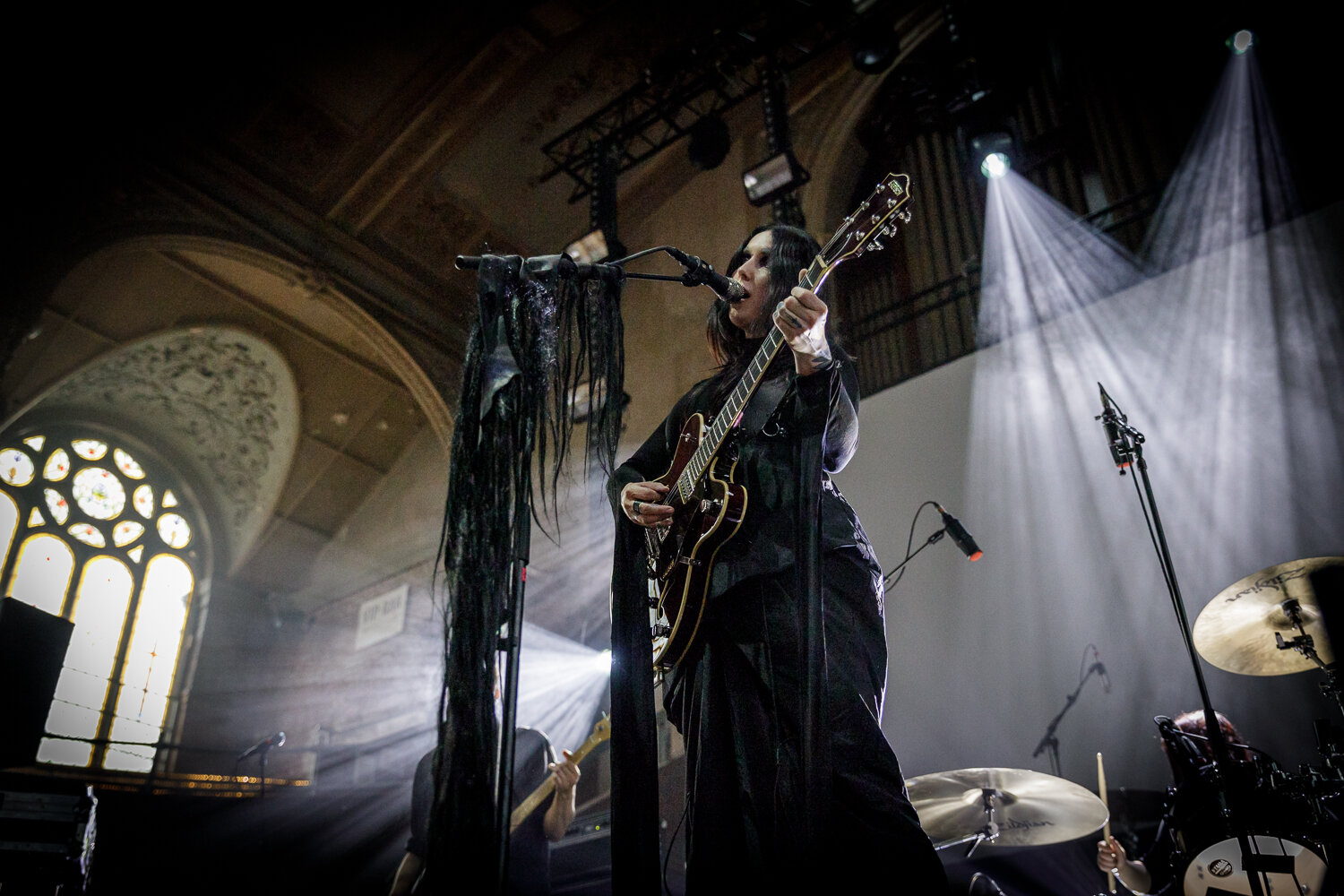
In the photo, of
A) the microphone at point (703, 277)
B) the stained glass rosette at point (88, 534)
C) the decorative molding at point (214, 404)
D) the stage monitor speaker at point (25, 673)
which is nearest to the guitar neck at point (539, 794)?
the stage monitor speaker at point (25, 673)

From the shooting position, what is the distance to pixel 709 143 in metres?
6.13

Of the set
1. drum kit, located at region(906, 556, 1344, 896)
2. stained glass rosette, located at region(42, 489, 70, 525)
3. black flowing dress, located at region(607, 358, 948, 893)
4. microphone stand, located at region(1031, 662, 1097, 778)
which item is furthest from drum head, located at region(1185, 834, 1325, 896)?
stained glass rosette, located at region(42, 489, 70, 525)

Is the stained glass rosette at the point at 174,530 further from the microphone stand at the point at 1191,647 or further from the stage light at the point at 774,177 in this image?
the microphone stand at the point at 1191,647

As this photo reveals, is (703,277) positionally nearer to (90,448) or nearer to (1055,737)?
(1055,737)

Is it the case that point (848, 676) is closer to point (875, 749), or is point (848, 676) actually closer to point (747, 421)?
point (875, 749)

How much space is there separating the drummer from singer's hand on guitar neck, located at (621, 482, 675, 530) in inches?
99.9

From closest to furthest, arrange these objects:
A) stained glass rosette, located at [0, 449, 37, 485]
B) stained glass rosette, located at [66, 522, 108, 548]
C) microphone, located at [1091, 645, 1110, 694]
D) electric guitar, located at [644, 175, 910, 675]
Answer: electric guitar, located at [644, 175, 910, 675], microphone, located at [1091, 645, 1110, 694], stained glass rosette, located at [0, 449, 37, 485], stained glass rosette, located at [66, 522, 108, 548]

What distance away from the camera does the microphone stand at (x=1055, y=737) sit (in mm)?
4180

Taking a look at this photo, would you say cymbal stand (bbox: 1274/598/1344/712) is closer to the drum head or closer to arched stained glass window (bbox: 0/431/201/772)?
the drum head

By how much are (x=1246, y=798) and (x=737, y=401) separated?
211 centimetres

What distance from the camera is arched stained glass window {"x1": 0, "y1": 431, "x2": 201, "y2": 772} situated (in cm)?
886

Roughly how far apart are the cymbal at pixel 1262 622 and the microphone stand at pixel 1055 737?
1088 mm

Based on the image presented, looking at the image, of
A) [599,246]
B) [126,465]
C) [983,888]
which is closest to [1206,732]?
[983,888]

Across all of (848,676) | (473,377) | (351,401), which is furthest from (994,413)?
(351,401)
